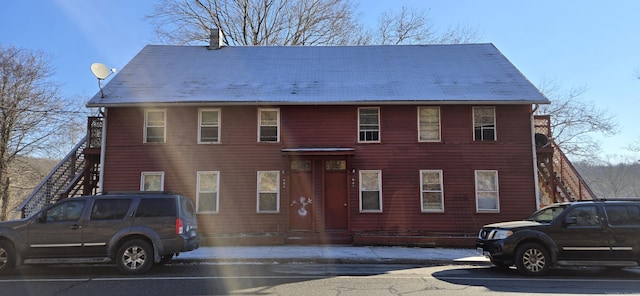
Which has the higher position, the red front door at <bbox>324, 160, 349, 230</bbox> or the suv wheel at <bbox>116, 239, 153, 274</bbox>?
the red front door at <bbox>324, 160, 349, 230</bbox>

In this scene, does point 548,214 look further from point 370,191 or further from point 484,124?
point 370,191

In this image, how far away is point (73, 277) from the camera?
808cm

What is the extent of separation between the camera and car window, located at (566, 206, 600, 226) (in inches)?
359

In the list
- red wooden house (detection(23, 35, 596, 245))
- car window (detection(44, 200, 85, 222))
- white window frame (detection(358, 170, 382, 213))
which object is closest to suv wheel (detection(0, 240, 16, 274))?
car window (detection(44, 200, 85, 222))

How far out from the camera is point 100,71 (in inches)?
575

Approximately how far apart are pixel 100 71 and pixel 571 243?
51.0ft

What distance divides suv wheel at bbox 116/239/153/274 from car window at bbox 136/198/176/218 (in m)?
0.62

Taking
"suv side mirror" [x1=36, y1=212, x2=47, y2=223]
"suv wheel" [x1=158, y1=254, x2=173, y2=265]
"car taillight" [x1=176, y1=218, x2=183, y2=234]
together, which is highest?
"suv side mirror" [x1=36, y1=212, x2=47, y2=223]

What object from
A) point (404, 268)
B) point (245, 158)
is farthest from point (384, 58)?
point (404, 268)

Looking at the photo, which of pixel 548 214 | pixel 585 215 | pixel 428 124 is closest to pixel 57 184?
pixel 428 124

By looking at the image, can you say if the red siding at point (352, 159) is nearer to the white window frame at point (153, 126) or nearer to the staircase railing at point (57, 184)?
the white window frame at point (153, 126)

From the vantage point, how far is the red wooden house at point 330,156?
14.2 m

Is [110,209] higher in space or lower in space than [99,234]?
higher

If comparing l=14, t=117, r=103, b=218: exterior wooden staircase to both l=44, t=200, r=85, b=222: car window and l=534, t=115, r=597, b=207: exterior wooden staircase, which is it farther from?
l=534, t=115, r=597, b=207: exterior wooden staircase
